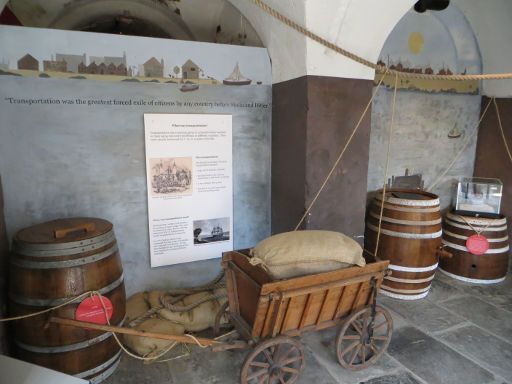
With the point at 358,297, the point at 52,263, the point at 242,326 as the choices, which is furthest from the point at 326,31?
the point at 52,263

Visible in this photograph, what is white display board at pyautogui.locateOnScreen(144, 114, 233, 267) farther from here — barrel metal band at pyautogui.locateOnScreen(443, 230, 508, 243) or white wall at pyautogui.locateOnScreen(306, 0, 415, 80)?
barrel metal band at pyautogui.locateOnScreen(443, 230, 508, 243)

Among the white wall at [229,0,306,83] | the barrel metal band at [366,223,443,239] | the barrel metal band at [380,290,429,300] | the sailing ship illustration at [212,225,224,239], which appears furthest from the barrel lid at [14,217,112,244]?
the barrel metal band at [380,290,429,300]

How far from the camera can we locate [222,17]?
12.5 feet

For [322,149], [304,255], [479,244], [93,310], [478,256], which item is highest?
[322,149]

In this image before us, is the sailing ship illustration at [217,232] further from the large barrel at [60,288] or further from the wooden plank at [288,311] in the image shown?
the wooden plank at [288,311]

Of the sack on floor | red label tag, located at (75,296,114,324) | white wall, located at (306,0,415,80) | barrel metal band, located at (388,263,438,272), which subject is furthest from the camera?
barrel metal band, located at (388,263,438,272)

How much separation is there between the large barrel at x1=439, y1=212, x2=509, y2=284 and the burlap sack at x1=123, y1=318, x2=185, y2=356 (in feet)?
9.51

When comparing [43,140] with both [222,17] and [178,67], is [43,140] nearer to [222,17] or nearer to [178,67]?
[178,67]

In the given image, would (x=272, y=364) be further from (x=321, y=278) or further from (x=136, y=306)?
(x=136, y=306)

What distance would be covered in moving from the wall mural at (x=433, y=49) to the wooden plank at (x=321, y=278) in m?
2.17

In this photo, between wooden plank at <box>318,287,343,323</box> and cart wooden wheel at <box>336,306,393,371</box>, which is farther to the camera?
cart wooden wheel at <box>336,306,393,371</box>

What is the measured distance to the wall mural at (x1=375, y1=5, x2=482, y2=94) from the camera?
3586mm

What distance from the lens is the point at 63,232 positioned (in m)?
2.11

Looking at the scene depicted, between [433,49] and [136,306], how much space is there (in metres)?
3.90
